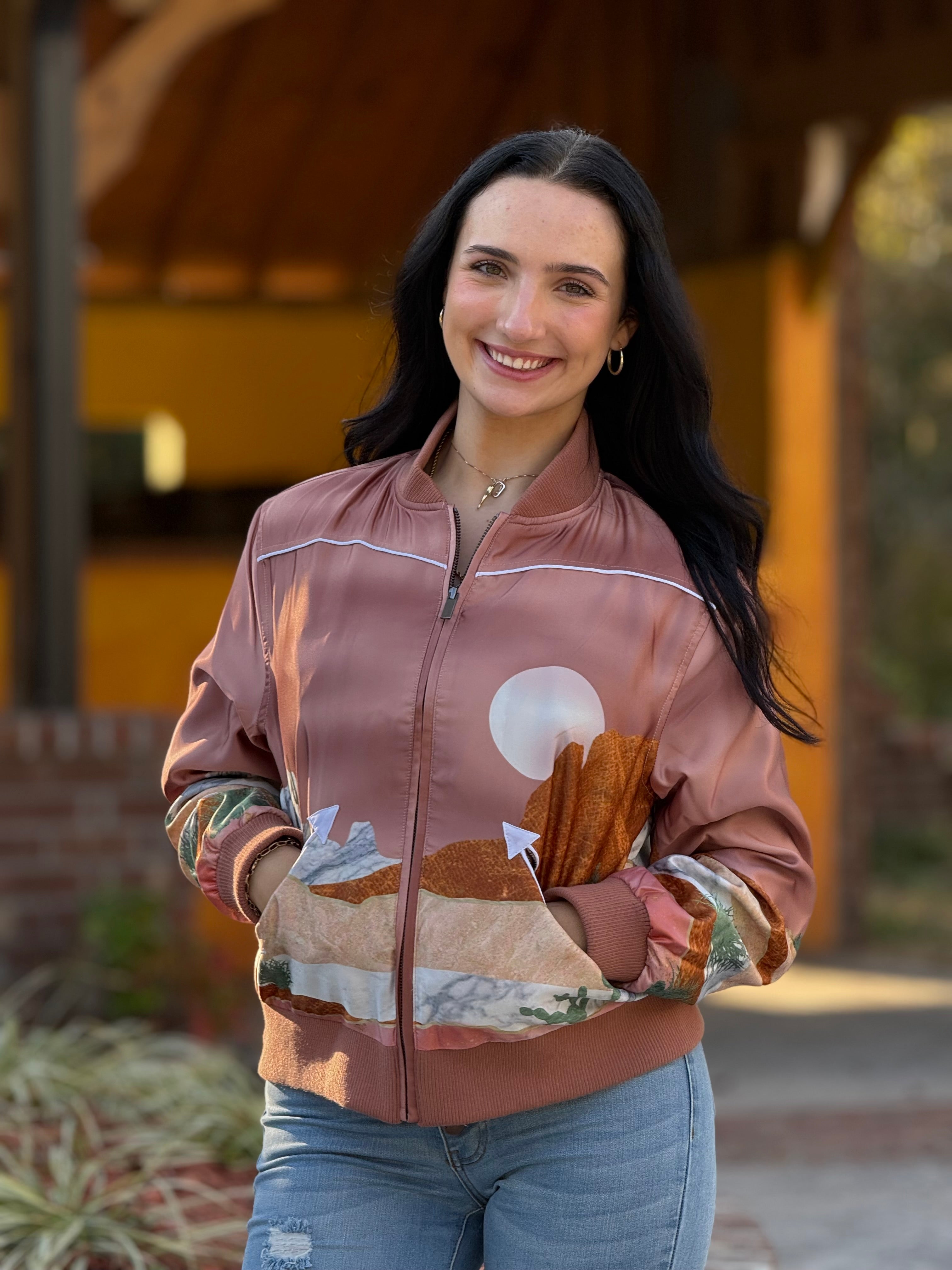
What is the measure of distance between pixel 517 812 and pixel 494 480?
429 millimetres

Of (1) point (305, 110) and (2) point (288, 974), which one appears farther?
(1) point (305, 110)

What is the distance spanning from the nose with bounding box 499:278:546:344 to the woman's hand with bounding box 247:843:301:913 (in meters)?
0.62

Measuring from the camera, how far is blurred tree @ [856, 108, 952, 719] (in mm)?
14453

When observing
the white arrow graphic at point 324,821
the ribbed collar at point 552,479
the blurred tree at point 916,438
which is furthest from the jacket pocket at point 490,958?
the blurred tree at point 916,438

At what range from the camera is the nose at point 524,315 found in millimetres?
1968

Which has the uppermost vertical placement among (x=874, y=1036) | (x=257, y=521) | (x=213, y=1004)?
(x=257, y=521)

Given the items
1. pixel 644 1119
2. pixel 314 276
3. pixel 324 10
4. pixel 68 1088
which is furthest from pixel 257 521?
pixel 314 276

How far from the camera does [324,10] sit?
30.3 feet

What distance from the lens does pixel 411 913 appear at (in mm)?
1873

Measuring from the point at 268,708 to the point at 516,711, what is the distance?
334mm

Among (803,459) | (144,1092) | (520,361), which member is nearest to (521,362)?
(520,361)

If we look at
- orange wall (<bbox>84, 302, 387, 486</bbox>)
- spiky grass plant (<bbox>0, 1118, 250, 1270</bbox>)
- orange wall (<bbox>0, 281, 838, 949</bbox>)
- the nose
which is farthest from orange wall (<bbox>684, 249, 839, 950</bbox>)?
the nose

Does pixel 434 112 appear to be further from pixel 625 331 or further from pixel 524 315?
pixel 524 315

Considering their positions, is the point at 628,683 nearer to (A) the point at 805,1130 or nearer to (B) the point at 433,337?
(B) the point at 433,337
